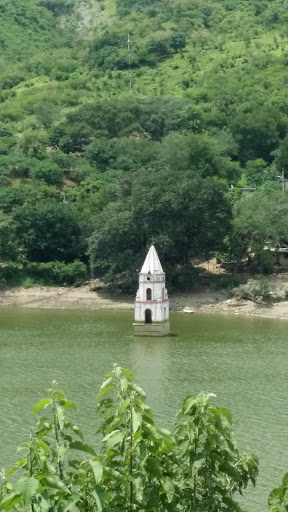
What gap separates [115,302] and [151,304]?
7.00m

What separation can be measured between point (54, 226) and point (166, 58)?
4454 cm

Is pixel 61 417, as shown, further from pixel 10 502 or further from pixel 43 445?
pixel 10 502

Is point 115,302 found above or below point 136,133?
below

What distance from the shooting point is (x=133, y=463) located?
10992 mm

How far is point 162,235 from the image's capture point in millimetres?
51344

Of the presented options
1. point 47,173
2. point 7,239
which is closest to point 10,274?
point 7,239

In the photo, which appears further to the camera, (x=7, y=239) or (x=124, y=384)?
(x=7, y=239)

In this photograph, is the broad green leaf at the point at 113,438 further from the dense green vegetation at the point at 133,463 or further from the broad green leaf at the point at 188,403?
the broad green leaf at the point at 188,403

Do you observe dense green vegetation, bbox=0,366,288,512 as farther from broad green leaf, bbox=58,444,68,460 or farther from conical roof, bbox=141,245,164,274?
→ conical roof, bbox=141,245,164,274

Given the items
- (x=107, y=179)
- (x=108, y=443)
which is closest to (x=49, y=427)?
(x=108, y=443)

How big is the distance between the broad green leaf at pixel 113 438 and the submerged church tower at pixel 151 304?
108ft

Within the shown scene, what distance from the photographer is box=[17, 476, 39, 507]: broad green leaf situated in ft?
32.2

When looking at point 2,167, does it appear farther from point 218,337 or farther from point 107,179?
point 218,337

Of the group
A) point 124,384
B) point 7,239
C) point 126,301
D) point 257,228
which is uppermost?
point 257,228
